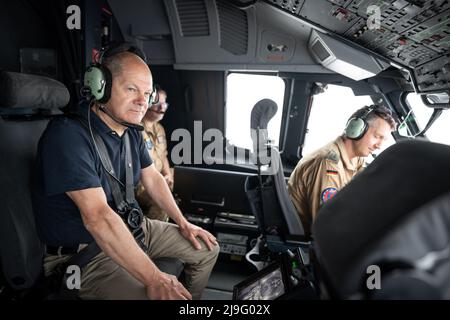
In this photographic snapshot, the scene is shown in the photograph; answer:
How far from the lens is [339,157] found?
6.45 ft

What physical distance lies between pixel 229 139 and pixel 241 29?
1.34 meters

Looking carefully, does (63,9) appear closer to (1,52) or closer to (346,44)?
Answer: (1,52)

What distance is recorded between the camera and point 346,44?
2328 mm

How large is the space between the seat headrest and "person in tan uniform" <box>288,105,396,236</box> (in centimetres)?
153

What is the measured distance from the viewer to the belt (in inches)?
52.2

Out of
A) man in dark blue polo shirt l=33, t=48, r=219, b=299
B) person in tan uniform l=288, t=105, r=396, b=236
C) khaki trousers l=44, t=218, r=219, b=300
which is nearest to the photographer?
man in dark blue polo shirt l=33, t=48, r=219, b=299

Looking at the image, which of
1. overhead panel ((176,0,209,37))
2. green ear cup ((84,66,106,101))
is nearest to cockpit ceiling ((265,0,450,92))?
overhead panel ((176,0,209,37))

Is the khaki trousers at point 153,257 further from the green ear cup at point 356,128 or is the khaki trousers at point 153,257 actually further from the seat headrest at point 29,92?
the green ear cup at point 356,128

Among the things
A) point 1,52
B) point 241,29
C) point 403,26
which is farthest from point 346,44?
point 1,52

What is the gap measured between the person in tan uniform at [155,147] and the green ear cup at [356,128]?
5.86 feet

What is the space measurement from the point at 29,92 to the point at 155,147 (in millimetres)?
1915

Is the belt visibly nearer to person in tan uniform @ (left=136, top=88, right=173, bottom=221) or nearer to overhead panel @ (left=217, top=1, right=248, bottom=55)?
person in tan uniform @ (left=136, top=88, right=173, bottom=221)

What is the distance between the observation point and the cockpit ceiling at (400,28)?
4.71 feet

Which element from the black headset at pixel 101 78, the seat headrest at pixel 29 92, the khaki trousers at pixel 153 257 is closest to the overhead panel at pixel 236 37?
the black headset at pixel 101 78
